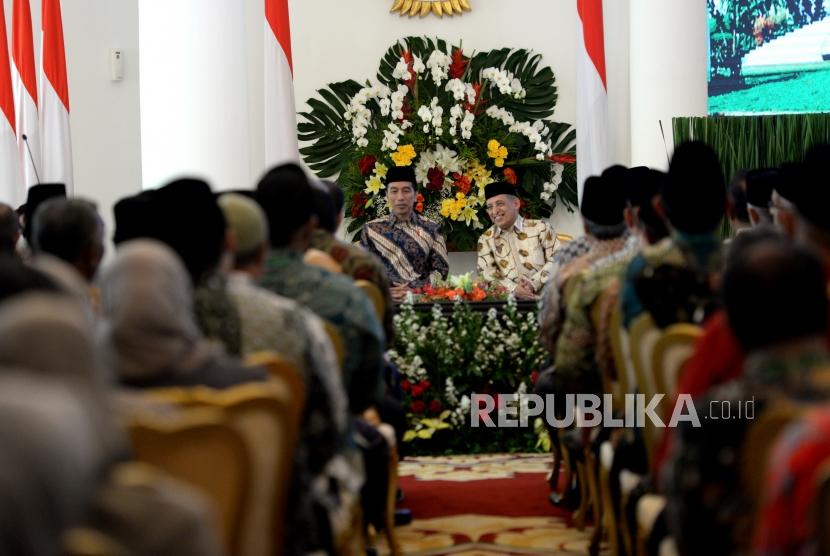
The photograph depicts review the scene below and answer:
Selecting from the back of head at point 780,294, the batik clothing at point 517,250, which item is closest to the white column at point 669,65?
the batik clothing at point 517,250

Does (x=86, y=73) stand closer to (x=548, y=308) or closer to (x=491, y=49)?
(x=491, y=49)

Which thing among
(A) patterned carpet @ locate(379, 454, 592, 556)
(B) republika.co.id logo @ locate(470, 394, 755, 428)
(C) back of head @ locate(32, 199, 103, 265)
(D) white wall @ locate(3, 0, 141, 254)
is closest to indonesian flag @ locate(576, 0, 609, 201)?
(B) republika.co.id logo @ locate(470, 394, 755, 428)

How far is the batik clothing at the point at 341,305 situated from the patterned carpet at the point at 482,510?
1.07m

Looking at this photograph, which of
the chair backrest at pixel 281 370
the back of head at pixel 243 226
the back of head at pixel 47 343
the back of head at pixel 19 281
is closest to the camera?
the back of head at pixel 47 343

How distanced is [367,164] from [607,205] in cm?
498

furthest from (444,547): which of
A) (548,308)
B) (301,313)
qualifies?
(301,313)

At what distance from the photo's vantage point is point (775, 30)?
9961 mm

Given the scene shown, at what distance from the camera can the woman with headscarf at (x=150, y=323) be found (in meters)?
2.03

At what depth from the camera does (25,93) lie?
28.0ft

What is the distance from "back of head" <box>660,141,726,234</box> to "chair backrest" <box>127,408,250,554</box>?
5.51ft

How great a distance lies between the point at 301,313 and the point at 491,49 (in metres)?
7.66

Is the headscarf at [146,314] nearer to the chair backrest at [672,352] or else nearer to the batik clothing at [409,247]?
the chair backrest at [672,352]

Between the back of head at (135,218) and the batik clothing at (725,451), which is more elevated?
the back of head at (135,218)

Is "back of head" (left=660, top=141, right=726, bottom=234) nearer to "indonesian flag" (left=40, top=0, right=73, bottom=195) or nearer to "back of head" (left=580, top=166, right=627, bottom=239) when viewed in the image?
"back of head" (left=580, top=166, right=627, bottom=239)
